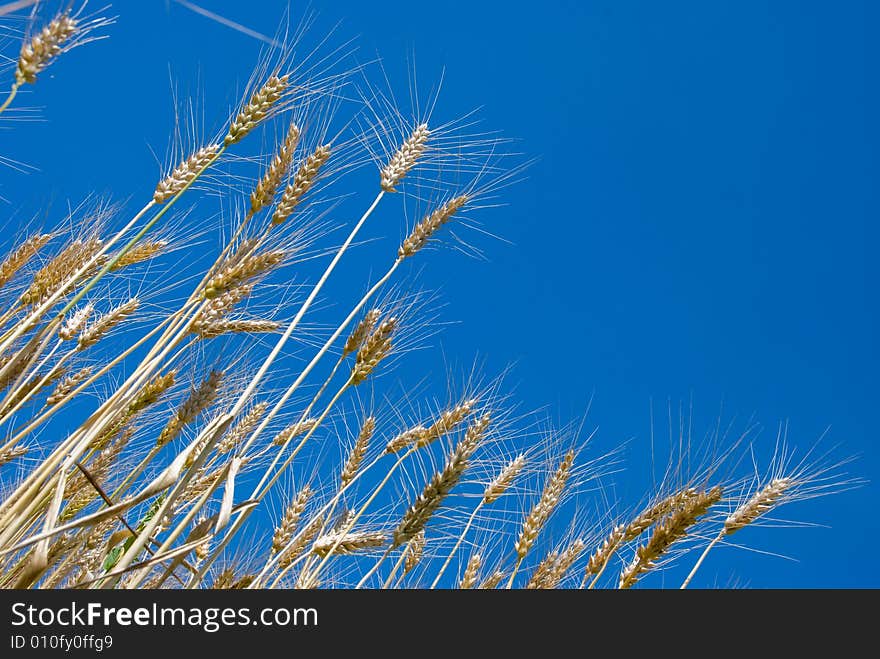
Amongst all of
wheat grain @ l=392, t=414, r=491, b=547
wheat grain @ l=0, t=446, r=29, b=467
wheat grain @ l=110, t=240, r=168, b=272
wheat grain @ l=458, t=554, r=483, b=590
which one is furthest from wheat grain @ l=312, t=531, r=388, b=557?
wheat grain @ l=110, t=240, r=168, b=272

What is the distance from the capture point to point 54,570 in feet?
7.72

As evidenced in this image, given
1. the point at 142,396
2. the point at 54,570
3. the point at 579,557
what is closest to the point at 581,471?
the point at 579,557

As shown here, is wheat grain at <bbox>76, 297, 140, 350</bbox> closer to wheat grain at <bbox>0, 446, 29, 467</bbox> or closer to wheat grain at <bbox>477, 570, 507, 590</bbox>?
wheat grain at <bbox>0, 446, 29, 467</bbox>

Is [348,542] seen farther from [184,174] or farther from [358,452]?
[184,174]

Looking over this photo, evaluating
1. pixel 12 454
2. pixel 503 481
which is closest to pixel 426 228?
pixel 503 481

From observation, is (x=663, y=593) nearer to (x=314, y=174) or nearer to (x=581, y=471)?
(x=581, y=471)

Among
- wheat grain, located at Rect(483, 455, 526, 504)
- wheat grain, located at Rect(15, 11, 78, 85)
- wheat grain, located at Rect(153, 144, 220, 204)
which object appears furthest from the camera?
wheat grain, located at Rect(483, 455, 526, 504)

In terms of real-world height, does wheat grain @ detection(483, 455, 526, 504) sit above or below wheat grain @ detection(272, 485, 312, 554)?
above

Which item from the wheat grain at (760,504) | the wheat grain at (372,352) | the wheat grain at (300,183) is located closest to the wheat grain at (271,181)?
the wheat grain at (300,183)

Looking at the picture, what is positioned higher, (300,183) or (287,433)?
(300,183)

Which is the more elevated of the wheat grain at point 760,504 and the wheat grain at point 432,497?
the wheat grain at point 760,504

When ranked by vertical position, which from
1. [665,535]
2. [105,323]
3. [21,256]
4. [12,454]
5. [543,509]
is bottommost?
[12,454]

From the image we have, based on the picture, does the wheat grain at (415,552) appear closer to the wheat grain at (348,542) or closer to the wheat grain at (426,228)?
the wheat grain at (348,542)

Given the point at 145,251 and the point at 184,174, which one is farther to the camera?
the point at 145,251
